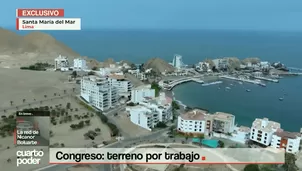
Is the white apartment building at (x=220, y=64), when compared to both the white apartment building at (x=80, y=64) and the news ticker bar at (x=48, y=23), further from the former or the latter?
the news ticker bar at (x=48, y=23)

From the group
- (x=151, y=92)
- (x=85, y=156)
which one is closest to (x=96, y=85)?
(x=151, y=92)

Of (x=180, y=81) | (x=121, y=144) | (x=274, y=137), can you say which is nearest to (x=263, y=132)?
(x=274, y=137)

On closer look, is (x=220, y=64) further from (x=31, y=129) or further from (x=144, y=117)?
(x=31, y=129)

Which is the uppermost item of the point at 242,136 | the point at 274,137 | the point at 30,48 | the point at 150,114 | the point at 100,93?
the point at 30,48

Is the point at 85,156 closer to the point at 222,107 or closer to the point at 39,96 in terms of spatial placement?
the point at 39,96

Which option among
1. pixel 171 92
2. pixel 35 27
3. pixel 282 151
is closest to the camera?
pixel 35 27

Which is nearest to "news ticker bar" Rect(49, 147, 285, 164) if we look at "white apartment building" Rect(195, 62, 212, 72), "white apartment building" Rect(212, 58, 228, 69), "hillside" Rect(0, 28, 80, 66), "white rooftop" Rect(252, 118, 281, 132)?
"white rooftop" Rect(252, 118, 281, 132)
